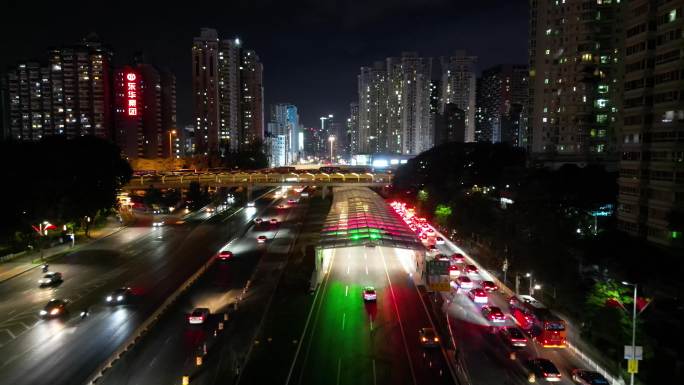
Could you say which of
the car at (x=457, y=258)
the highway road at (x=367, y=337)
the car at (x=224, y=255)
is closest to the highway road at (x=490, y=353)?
the highway road at (x=367, y=337)

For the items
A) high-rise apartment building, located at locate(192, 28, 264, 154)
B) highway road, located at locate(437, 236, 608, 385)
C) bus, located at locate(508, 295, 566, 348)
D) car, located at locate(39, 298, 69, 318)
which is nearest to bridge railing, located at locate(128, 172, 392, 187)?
car, located at locate(39, 298, 69, 318)

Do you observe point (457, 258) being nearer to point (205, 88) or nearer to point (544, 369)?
point (544, 369)

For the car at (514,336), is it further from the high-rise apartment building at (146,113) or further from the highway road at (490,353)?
the high-rise apartment building at (146,113)

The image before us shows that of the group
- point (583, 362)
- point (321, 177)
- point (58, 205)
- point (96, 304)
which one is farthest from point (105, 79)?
point (583, 362)

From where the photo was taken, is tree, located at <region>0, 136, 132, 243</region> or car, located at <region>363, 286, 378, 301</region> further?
tree, located at <region>0, 136, 132, 243</region>

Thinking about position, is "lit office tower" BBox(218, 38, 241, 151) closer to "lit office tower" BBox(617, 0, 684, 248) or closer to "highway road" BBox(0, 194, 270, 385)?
"highway road" BBox(0, 194, 270, 385)

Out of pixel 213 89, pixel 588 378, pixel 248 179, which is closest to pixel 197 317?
pixel 588 378
